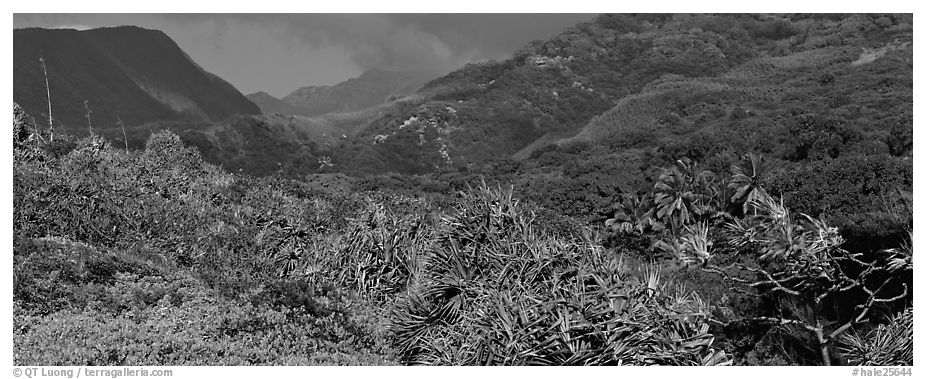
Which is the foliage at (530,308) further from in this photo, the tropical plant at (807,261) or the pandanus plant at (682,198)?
the pandanus plant at (682,198)

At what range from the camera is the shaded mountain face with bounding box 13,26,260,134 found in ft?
318

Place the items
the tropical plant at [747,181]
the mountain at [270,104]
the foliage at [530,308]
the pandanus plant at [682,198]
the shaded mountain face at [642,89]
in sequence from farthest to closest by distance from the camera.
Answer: the mountain at [270,104], the shaded mountain face at [642,89], the pandanus plant at [682,198], the tropical plant at [747,181], the foliage at [530,308]

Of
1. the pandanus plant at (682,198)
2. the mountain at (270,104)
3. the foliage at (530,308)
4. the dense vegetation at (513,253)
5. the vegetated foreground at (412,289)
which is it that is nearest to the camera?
the foliage at (530,308)

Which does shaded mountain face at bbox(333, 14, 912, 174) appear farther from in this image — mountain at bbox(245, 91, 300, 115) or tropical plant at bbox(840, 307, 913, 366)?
mountain at bbox(245, 91, 300, 115)

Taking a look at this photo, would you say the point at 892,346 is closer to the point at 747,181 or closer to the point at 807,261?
the point at 807,261

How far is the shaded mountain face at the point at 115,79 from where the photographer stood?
96.9 metres

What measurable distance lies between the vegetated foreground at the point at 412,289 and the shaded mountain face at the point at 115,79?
7623 cm

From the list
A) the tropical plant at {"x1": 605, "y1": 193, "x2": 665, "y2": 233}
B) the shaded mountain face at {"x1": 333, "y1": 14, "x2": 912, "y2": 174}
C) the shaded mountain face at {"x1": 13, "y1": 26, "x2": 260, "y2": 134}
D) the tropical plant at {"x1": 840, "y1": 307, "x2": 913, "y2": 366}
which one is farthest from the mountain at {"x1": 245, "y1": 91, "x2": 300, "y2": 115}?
the tropical plant at {"x1": 840, "y1": 307, "x2": 913, "y2": 366}

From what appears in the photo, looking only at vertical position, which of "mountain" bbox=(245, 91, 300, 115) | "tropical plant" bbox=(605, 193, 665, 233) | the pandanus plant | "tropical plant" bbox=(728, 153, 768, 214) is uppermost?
"tropical plant" bbox=(728, 153, 768, 214)

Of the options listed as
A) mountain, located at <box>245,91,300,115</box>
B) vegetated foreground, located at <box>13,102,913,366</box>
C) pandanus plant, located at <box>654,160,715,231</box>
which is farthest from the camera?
mountain, located at <box>245,91,300,115</box>

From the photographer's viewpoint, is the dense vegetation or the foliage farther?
the dense vegetation

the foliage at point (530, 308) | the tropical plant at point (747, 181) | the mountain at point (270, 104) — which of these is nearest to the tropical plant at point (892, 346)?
the foliage at point (530, 308)

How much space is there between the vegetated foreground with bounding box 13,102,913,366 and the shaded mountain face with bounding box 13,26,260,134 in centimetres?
7623
